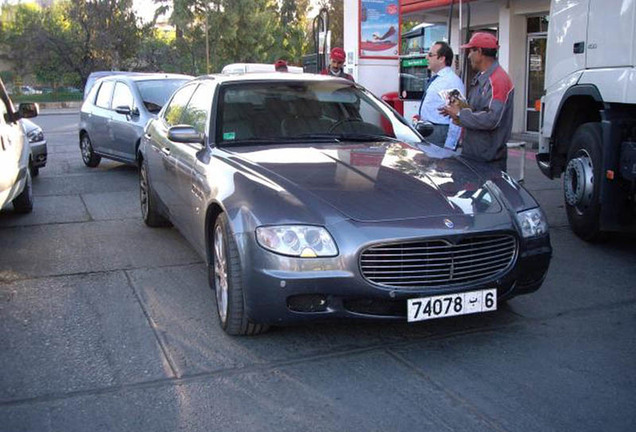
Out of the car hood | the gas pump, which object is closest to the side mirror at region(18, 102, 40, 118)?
the car hood

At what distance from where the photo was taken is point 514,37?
53.1 ft

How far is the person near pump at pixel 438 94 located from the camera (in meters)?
7.12

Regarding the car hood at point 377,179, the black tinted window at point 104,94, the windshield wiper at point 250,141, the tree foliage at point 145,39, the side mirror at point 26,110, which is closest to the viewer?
the car hood at point 377,179

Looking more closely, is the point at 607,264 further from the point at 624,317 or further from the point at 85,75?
the point at 85,75

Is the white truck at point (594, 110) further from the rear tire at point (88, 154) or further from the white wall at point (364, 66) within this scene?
the rear tire at point (88, 154)

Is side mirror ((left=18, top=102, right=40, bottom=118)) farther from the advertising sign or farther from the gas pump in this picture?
the gas pump

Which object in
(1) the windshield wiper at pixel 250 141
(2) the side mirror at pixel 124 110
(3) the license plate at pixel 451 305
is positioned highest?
(2) the side mirror at pixel 124 110

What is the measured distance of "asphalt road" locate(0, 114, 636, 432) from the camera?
11.0 feet

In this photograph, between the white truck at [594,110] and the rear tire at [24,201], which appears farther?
the rear tire at [24,201]

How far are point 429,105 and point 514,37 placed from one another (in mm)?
9959

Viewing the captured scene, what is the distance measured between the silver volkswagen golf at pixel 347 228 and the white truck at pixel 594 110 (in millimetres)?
1687

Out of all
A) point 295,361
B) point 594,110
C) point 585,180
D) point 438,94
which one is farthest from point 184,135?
point 594,110

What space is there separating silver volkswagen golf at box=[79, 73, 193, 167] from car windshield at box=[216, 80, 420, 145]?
16.5 feet

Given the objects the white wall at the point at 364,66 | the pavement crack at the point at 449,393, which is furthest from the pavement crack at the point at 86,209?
the white wall at the point at 364,66
